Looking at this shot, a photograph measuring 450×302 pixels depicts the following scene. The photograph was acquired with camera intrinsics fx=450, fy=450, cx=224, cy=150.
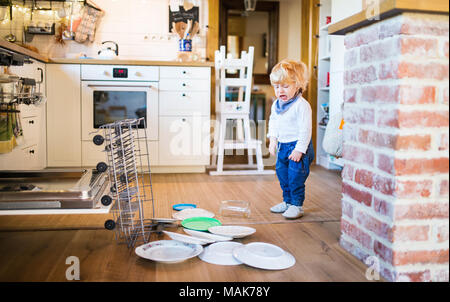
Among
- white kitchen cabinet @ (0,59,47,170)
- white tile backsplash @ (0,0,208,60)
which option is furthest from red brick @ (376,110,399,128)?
white tile backsplash @ (0,0,208,60)

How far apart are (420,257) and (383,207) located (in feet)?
0.59

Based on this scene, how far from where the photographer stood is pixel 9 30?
3.84 metres

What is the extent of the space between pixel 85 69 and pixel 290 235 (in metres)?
2.28

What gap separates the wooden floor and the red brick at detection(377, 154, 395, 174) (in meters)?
0.35

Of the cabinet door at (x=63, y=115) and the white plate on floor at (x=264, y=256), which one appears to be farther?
the cabinet door at (x=63, y=115)

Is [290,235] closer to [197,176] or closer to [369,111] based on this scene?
[369,111]

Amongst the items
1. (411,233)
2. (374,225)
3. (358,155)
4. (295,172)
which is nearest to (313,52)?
(295,172)

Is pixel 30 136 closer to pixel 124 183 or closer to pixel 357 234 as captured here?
pixel 124 183

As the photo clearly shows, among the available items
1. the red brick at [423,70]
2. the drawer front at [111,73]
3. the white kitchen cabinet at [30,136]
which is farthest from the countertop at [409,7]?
the drawer front at [111,73]

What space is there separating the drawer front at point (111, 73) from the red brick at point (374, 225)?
93.1 inches

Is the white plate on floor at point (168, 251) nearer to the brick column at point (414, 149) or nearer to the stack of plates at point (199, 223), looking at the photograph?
the stack of plates at point (199, 223)

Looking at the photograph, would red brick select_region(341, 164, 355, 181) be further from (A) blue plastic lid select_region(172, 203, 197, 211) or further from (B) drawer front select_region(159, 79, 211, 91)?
(B) drawer front select_region(159, 79, 211, 91)

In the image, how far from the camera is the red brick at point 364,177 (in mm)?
1508

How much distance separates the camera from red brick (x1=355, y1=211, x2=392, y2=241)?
4.52ft
